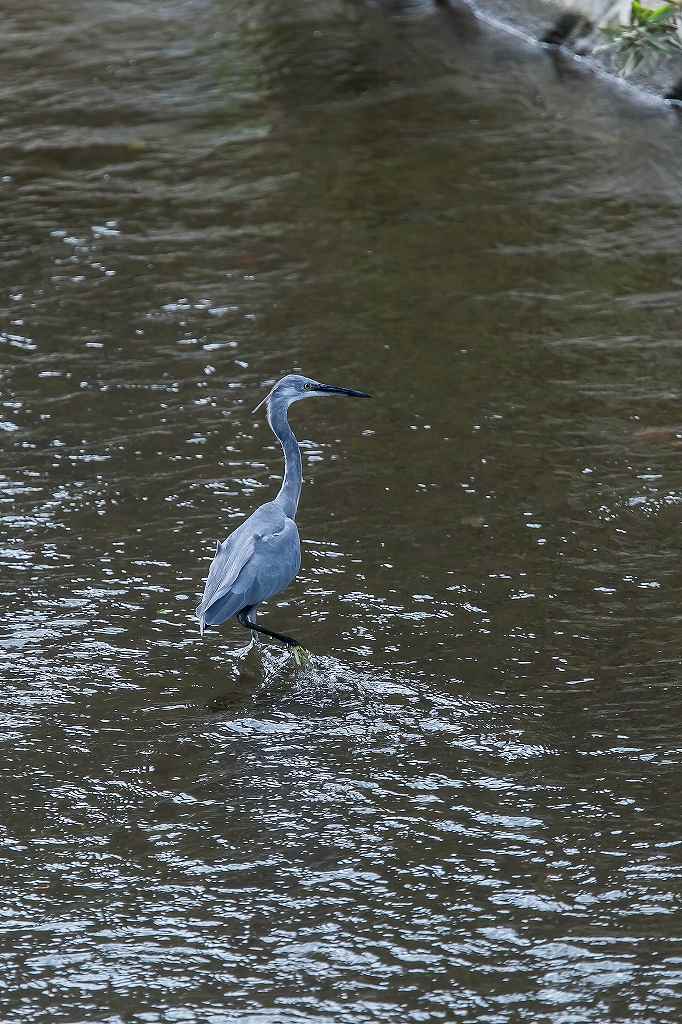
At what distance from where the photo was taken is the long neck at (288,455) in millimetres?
6711

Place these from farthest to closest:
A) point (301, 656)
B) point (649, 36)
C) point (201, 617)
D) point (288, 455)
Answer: point (649, 36), point (288, 455), point (301, 656), point (201, 617)

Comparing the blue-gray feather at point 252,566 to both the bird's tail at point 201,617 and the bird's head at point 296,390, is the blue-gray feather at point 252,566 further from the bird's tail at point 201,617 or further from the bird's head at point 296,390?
the bird's head at point 296,390

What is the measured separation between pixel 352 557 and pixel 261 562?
0.93m

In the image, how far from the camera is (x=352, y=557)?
707 cm

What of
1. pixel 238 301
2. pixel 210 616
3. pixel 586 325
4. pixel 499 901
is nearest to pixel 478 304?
pixel 586 325

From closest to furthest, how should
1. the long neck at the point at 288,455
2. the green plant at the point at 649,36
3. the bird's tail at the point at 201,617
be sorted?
the bird's tail at the point at 201,617 → the long neck at the point at 288,455 → the green plant at the point at 649,36

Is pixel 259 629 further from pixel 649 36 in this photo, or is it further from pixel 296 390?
pixel 649 36

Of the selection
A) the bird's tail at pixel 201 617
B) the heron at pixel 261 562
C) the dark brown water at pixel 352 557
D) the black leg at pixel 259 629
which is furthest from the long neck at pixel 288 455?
Result: the bird's tail at pixel 201 617

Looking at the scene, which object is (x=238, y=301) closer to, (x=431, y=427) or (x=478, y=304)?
(x=478, y=304)

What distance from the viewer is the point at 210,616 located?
241 inches

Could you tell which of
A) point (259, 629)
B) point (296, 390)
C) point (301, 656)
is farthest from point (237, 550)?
point (296, 390)

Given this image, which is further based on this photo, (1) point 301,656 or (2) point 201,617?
(1) point 301,656

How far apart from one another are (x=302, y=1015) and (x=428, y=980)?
400 millimetres

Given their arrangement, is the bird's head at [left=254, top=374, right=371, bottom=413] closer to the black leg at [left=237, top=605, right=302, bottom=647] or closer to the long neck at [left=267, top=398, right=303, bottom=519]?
the long neck at [left=267, top=398, right=303, bottom=519]
